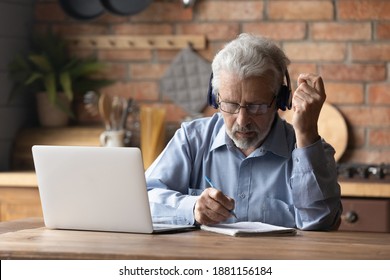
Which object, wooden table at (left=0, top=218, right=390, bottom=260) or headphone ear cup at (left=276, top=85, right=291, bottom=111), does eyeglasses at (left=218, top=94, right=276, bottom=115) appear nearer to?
headphone ear cup at (left=276, top=85, right=291, bottom=111)

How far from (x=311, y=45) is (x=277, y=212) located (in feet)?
5.75

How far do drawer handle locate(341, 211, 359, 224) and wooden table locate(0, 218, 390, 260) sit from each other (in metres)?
1.25

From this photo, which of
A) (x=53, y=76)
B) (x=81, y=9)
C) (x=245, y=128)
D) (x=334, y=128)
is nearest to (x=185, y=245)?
(x=245, y=128)

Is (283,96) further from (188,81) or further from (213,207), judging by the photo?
(188,81)

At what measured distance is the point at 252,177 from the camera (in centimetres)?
292

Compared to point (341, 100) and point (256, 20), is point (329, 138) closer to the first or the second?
point (341, 100)

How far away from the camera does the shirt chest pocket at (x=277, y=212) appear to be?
2857mm

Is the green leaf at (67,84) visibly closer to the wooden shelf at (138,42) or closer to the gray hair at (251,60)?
the wooden shelf at (138,42)

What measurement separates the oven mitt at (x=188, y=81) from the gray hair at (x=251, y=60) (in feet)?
5.51

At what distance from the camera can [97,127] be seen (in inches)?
183

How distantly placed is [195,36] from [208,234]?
2.15m

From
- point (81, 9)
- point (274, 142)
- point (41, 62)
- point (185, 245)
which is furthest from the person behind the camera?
point (81, 9)
